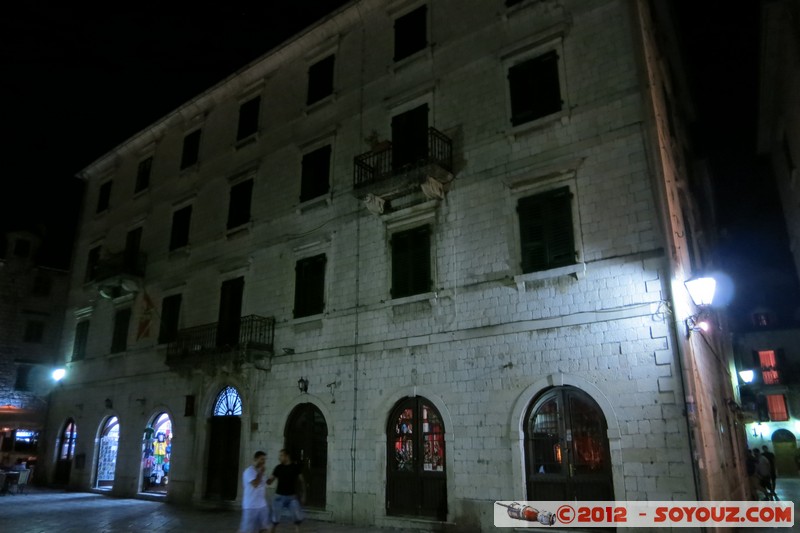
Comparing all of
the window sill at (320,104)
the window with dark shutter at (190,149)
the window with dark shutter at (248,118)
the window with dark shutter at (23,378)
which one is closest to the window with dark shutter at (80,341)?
the window with dark shutter at (190,149)

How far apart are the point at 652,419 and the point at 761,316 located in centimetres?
4444

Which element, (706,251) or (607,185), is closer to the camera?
(607,185)

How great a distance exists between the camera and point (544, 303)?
11.5m

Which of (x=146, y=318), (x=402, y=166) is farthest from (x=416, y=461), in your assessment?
(x=146, y=318)

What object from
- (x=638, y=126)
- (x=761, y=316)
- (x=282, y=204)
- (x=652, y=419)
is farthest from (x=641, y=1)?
(x=761, y=316)

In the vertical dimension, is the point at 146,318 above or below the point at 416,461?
above

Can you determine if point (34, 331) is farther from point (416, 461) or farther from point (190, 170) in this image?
point (416, 461)

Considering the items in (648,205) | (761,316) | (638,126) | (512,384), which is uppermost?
(761,316)

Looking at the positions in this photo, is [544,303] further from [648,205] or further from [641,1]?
[641,1]

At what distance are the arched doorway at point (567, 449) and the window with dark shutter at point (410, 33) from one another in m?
10.3

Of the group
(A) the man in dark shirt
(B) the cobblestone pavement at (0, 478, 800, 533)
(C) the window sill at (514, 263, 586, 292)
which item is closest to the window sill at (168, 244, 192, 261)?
(B) the cobblestone pavement at (0, 478, 800, 533)

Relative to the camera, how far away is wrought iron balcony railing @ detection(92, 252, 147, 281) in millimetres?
21734

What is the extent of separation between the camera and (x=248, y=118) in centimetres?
2012

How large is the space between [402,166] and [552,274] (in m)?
4.73
